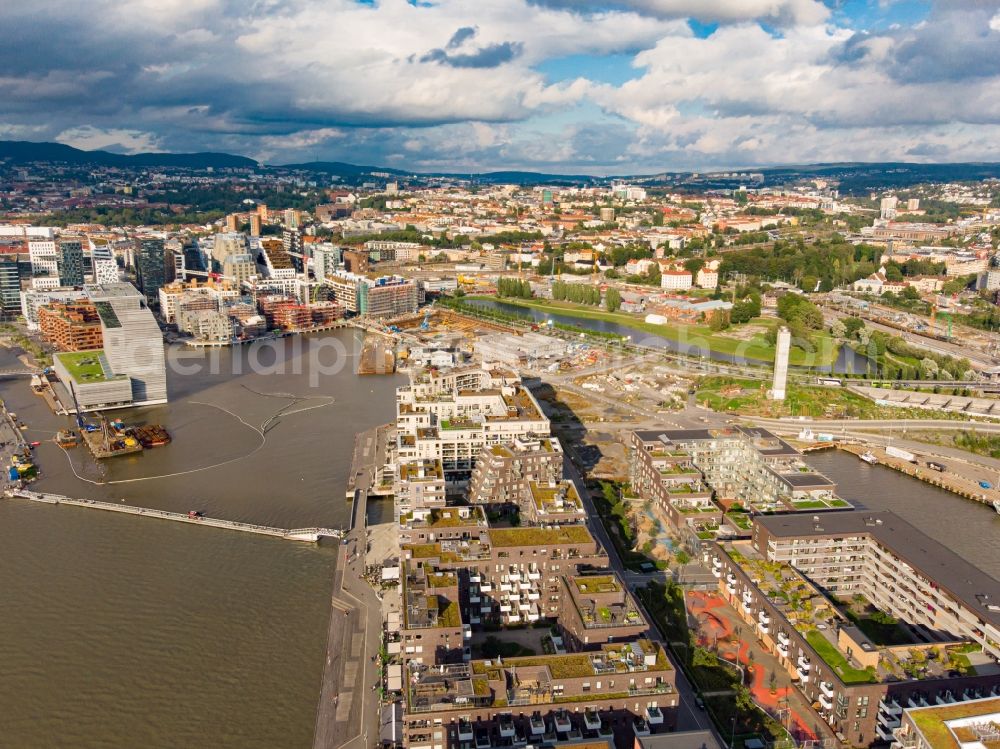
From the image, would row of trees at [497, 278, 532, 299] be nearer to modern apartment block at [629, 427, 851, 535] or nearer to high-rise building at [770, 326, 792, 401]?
high-rise building at [770, 326, 792, 401]

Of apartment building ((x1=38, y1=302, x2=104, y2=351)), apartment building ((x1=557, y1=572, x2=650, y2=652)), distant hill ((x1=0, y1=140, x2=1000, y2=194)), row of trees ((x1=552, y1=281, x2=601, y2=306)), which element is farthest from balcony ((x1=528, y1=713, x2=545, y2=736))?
distant hill ((x1=0, y1=140, x2=1000, y2=194))

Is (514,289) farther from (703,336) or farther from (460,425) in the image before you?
(460,425)

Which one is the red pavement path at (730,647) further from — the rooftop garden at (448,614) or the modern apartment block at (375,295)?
the modern apartment block at (375,295)

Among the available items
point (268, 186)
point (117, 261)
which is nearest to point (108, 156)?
point (268, 186)

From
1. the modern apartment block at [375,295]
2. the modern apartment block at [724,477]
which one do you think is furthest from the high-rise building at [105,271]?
Result: the modern apartment block at [724,477]

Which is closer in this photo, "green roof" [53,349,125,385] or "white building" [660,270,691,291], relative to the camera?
"green roof" [53,349,125,385]

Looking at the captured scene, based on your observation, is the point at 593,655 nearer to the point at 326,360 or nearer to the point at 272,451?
the point at 272,451
